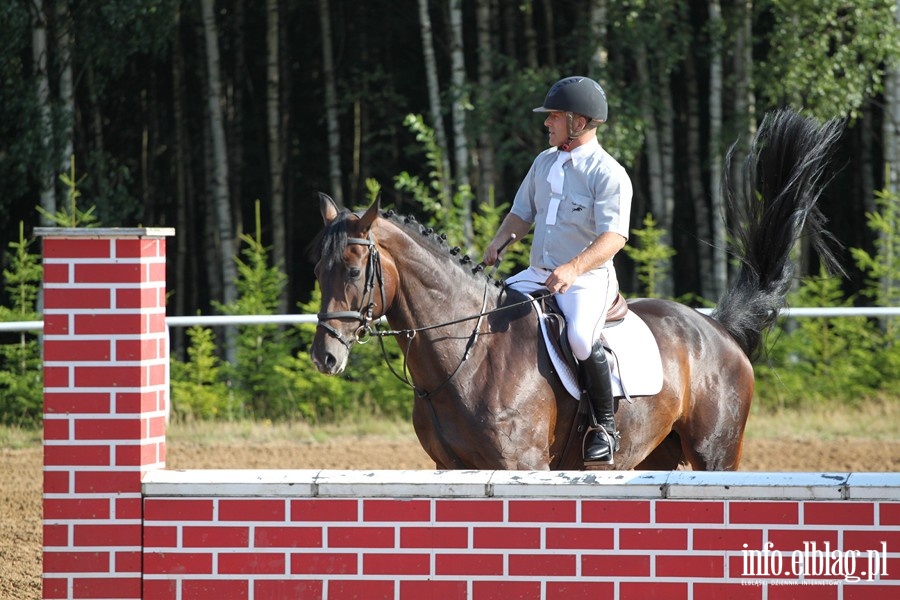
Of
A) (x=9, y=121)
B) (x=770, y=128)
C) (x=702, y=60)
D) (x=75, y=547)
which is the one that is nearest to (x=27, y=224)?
(x=9, y=121)

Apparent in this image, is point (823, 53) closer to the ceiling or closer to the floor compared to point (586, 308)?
closer to the ceiling

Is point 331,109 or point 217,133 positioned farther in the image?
point 331,109

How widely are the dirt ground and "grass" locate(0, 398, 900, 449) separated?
27 cm

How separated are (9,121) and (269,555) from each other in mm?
15813

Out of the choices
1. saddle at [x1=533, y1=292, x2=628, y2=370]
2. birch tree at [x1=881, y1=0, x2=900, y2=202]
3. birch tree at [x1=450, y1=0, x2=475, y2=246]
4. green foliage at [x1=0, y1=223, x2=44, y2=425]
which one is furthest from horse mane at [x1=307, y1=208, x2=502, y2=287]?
birch tree at [x1=881, y1=0, x2=900, y2=202]

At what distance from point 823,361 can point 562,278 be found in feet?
27.1

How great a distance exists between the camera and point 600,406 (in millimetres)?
5285

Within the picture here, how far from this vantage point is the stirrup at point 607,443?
5254 mm

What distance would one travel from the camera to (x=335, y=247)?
15.9 ft

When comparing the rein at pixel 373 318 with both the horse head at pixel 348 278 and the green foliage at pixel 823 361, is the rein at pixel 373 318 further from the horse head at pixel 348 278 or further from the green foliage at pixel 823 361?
the green foliage at pixel 823 361

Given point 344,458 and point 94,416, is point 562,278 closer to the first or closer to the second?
point 94,416

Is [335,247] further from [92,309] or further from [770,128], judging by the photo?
[770,128]

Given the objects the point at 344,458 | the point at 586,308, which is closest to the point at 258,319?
the point at 344,458

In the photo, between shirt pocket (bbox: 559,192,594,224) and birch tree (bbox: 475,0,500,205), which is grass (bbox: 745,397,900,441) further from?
birch tree (bbox: 475,0,500,205)
